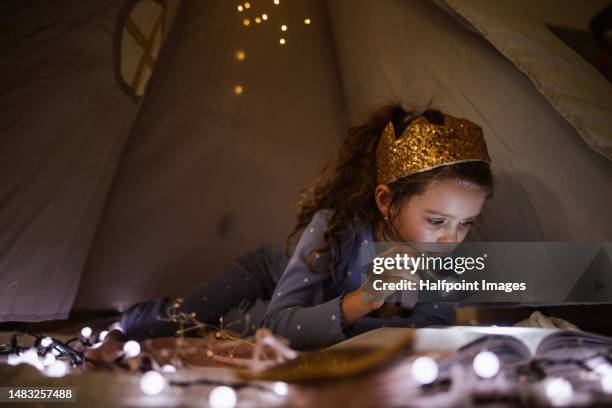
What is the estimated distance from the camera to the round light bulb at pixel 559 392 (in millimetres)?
500

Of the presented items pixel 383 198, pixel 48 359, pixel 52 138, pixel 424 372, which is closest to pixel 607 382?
pixel 424 372

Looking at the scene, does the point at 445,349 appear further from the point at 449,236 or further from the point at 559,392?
the point at 449,236

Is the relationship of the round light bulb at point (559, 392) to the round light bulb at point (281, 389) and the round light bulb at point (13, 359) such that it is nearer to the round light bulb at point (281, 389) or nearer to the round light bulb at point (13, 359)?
the round light bulb at point (281, 389)

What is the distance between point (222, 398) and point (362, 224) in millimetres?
666

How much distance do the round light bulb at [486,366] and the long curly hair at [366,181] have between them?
0.47m

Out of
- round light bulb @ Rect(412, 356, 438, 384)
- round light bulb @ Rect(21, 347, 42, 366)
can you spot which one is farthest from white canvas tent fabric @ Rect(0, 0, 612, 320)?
round light bulb @ Rect(412, 356, 438, 384)

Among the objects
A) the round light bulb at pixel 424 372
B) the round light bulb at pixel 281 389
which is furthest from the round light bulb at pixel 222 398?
the round light bulb at pixel 424 372

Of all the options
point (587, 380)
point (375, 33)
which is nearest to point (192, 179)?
point (375, 33)

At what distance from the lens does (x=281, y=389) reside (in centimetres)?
57

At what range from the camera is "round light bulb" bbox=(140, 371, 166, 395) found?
22.9 inches

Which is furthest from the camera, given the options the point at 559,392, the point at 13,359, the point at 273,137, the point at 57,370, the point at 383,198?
the point at 273,137

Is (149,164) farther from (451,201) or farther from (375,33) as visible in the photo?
(451,201)

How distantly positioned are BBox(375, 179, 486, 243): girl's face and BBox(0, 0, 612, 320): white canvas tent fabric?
193mm

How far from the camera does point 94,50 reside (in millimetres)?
1189
